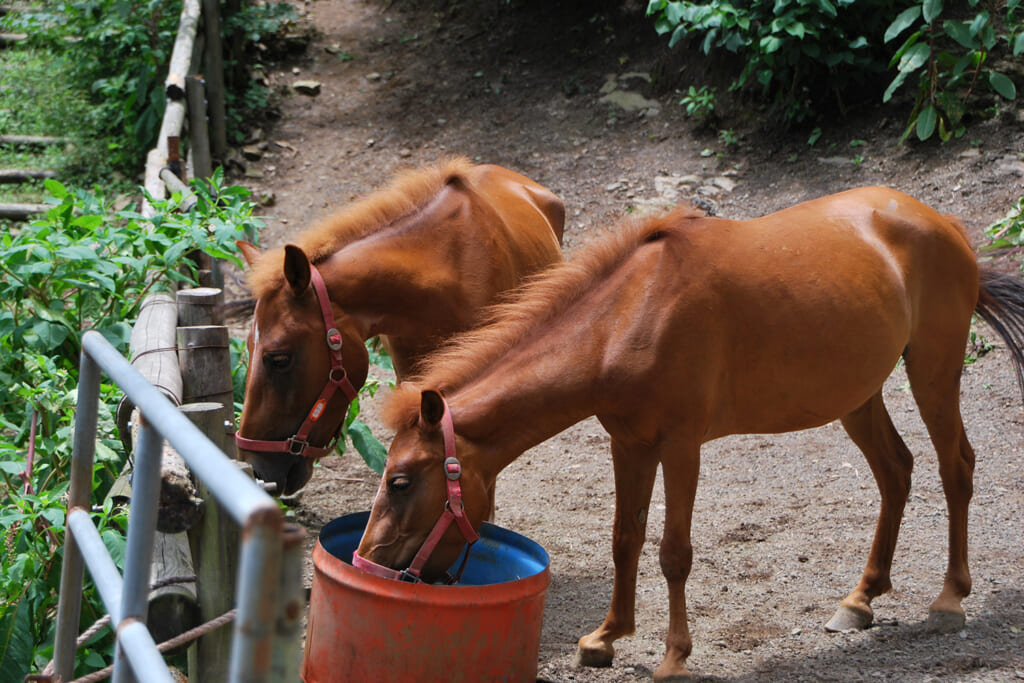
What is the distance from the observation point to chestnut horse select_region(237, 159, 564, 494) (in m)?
3.47

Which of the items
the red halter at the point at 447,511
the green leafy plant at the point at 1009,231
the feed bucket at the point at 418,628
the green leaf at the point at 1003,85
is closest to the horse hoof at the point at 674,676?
the feed bucket at the point at 418,628

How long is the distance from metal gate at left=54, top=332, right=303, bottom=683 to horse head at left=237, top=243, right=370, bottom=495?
1.28 m

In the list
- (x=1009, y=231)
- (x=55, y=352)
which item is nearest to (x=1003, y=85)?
(x=1009, y=231)

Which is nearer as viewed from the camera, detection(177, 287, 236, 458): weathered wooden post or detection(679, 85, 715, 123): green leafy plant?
detection(177, 287, 236, 458): weathered wooden post

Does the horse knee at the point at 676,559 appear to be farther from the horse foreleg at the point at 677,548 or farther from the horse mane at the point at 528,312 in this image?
the horse mane at the point at 528,312

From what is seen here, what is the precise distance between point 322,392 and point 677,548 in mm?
1443

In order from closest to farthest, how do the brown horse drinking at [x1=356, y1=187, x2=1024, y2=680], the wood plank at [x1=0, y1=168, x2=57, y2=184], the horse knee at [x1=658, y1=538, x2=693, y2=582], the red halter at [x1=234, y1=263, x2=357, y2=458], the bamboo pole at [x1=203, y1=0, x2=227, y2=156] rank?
the brown horse drinking at [x1=356, y1=187, x2=1024, y2=680], the horse knee at [x1=658, y1=538, x2=693, y2=582], the red halter at [x1=234, y1=263, x2=357, y2=458], the wood plank at [x1=0, y1=168, x2=57, y2=184], the bamboo pole at [x1=203, y1=0, x2=227, y2=156]

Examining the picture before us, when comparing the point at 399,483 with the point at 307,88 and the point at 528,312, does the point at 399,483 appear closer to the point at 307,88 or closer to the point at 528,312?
the point at 528,312

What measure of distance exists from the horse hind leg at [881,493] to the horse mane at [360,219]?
2.11 meters

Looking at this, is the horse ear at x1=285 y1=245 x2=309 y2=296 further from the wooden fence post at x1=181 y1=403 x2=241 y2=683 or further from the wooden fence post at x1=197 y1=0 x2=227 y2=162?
the wooden fence post at x1=197 y1=0 x2=227 y2=162

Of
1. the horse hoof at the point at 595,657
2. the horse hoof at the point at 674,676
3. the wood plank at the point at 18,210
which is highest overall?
the wood plank at the point at 18,210

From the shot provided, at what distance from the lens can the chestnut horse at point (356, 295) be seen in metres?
3.47

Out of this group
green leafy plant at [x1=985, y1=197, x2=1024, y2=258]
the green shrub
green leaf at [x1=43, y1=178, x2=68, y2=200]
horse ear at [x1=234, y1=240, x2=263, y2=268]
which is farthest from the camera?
the green shrub

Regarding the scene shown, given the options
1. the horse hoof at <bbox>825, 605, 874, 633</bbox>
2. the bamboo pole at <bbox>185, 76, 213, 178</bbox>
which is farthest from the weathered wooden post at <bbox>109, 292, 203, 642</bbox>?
the bamboo pole at <bbox>185, 76, 213, 178</bbox>
